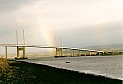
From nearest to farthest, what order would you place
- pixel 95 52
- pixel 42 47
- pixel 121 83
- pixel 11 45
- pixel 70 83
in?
1. pixel 121 83
2. pixel 70 83
3. pixel 11 45
4. pixel 42 47
5. pixel 95 52

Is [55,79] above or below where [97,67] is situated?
above

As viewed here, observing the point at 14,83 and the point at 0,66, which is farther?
the point at 0,66

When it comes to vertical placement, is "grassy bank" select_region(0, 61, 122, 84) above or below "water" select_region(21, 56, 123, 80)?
above

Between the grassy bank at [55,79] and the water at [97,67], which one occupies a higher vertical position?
the grassy bank at [55,79]

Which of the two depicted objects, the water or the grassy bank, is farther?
the water

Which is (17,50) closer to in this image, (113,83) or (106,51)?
(106,51)

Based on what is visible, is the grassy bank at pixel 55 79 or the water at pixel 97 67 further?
the water at pixel 97 67

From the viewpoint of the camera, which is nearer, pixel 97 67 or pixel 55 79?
pixel 55 79

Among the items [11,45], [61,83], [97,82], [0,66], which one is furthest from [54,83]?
[11,45]

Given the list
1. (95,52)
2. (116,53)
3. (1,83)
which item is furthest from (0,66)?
(116,53)

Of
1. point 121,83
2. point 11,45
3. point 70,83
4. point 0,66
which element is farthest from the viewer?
point 11,45

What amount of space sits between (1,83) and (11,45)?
10645 cm

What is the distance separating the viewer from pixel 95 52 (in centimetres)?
18300

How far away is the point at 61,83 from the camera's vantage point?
21.1 m
